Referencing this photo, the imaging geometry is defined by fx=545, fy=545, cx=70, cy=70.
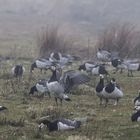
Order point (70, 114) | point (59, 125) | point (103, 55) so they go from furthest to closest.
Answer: point (103, 55)
point (70, 114)
point (59, 125)

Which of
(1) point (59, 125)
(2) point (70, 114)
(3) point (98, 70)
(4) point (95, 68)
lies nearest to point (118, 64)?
(4) point (95, 68)

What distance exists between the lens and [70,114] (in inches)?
679

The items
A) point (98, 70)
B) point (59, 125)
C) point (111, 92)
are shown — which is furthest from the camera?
point (98, 70)

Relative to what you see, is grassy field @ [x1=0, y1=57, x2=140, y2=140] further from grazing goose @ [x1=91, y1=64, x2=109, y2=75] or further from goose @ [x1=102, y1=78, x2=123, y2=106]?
grazing goose @ [x1=91, y1=64, x2=109, y2=75]

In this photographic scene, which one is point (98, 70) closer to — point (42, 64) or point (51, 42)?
point (42, 64)

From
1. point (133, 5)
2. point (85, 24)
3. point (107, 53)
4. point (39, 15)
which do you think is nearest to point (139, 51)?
point (107, 53)

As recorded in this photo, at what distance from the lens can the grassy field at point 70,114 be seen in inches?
551

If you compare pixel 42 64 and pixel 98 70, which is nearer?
pixel 98 70

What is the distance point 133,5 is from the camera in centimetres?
6944

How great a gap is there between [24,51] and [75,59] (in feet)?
20.0

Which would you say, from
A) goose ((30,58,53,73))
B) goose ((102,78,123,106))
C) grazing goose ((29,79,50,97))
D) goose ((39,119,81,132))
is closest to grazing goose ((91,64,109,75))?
goose ((30,58,53,73))

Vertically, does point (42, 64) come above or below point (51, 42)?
below

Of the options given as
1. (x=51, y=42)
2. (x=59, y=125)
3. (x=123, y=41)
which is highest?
(x=123, y=41)

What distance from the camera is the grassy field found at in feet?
45.9
